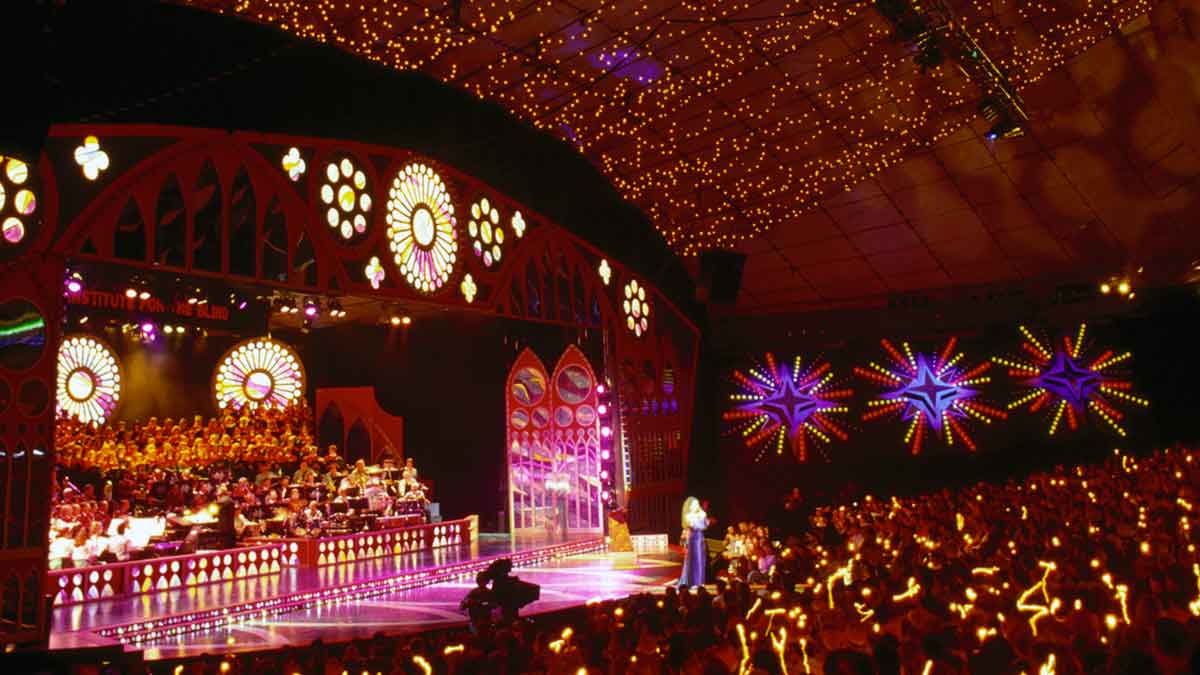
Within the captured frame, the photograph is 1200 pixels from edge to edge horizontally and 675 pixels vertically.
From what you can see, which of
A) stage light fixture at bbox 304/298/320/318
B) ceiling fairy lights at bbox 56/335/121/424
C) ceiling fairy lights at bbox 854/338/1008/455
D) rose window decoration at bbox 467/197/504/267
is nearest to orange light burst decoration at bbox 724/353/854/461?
ceiling fairy lights at bbox 854/338/1008/455

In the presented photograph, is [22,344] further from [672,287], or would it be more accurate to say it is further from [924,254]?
[924,254]

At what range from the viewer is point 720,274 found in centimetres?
1658

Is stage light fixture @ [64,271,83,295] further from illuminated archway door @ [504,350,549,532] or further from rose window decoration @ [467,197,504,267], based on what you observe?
illuminated archway door @ [504,350,549,532]

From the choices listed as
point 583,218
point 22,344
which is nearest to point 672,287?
point 583,218

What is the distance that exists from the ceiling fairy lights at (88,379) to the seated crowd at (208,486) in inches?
21.2

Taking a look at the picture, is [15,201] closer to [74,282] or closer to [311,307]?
[74,282]

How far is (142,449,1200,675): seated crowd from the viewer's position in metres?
3.55

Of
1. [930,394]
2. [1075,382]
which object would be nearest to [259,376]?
[930,394]

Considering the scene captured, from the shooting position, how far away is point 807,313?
744 inches

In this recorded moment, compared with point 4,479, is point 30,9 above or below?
above

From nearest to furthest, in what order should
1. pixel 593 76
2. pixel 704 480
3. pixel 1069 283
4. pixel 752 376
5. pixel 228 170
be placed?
pixel 228 170 < pixel 593 76 < pixel 1069 283 < pixel 704 480 < pixel 752 376

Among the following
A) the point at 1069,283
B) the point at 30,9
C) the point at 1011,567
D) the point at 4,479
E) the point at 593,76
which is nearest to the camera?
the point at 30,9

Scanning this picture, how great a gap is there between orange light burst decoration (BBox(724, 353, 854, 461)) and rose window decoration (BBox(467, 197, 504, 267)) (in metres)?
8.14

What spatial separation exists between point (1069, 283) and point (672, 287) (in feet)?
23.9
